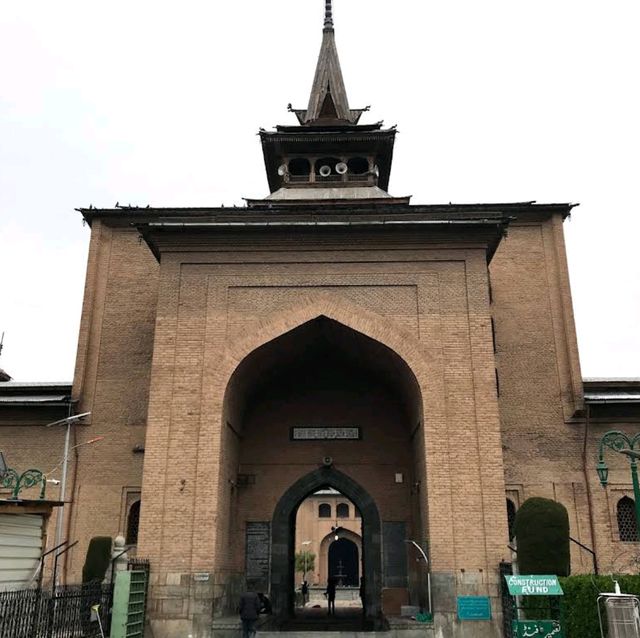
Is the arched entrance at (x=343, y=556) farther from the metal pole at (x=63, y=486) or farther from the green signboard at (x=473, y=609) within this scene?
the green signboard at (x=473, y=609)

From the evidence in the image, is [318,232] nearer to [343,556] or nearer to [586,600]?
[586,600]

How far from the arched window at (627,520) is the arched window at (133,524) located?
42.6 ft

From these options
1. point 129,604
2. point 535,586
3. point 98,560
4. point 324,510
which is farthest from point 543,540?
point 324,510

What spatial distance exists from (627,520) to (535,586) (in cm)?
848

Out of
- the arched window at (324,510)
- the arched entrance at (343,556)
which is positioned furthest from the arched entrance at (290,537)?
the arched entrance at (343,556)

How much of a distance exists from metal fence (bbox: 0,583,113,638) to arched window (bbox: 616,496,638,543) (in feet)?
43.4

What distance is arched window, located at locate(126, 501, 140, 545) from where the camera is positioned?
18.8m

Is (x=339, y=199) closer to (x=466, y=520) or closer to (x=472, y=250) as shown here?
(x=472, y=250)

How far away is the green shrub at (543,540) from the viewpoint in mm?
13062

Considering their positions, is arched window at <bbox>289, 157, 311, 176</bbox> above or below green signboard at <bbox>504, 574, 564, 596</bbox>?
above

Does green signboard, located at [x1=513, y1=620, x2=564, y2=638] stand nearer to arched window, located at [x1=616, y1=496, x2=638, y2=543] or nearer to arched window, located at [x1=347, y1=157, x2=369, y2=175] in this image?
arched window, located at [x1=616, y1=496, x2=638, y2=543]

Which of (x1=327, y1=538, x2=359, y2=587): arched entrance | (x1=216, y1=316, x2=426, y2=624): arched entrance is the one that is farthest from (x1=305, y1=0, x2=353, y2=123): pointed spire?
(x1=327, y1=538, x2=359, y2=587): arched entrance

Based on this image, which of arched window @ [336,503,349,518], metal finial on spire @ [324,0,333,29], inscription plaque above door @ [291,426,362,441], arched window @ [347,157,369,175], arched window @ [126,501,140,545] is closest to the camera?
arched window @ [126,501,140,545]

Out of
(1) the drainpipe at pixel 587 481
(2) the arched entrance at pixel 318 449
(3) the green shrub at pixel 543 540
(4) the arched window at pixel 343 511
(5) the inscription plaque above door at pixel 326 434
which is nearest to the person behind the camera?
(3) the green shrub at pixel 543 540
